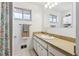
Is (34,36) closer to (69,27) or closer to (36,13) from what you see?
(36,13)

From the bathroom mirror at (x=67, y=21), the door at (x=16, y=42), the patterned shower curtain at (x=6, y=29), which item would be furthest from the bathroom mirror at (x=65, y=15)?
the patterned shower curtain at (x=6, y=29)

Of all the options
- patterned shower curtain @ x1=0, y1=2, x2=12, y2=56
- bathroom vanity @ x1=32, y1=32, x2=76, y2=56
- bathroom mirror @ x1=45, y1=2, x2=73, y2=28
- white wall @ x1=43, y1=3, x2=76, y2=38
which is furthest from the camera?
bathroom mirror @ x1=45, y1=2, x2=73, y2=28

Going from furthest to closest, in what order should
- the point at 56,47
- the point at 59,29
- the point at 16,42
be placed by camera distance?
the point at 59,29 < the point at 16,42 < the point at 56,47

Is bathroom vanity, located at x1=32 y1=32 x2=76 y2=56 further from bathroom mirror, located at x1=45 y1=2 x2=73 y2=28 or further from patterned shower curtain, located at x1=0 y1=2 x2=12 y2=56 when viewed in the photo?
patterned shower curtain, located at x1=0 y1=2 x2=12 y2=56

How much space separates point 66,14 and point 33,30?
1057mm

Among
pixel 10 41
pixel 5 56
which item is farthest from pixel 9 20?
pixel 5 56

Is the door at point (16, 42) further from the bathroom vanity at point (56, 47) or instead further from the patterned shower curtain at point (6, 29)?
the bathroom vanity at point (56, 47)

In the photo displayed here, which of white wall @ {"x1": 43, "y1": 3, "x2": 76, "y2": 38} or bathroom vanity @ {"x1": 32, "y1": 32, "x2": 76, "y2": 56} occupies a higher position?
white wall @ {"x1": 43, "y1": 3, "x2": 76, "y2": 38}

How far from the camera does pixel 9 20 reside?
1.03m

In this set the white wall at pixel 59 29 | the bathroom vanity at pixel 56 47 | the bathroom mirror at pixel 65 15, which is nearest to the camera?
the bathroom vanity at pixel 56 47

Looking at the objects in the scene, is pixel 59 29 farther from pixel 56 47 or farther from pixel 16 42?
pixel 16 42

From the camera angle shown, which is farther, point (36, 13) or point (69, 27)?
point (36, 13)

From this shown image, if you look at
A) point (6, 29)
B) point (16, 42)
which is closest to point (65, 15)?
point (16, 42)

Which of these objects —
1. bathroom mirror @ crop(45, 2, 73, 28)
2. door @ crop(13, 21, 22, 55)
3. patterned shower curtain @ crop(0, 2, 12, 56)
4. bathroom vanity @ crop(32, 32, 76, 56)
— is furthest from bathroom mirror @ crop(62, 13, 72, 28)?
patterned shower curtain @ crop(0, 2, 12, 56)
